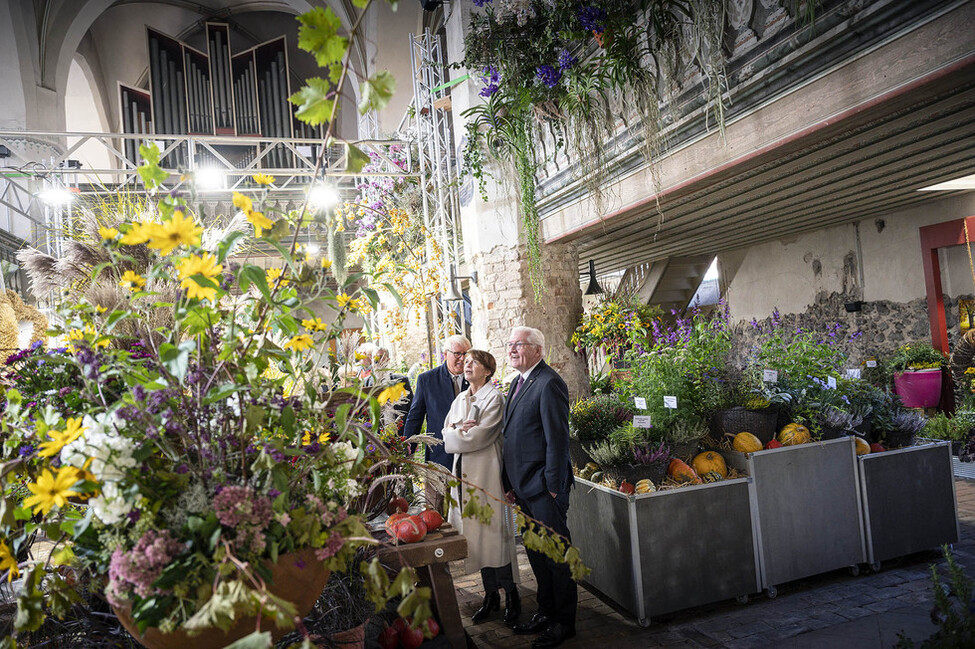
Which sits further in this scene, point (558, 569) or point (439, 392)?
point (439, 392)

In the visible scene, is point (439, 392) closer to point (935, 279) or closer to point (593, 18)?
point (593, 18)

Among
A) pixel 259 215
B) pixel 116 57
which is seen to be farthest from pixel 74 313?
pixel 116 57

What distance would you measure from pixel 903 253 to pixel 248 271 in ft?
26.2

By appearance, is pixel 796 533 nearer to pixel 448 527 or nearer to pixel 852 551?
pixel 852 551

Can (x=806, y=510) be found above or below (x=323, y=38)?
below

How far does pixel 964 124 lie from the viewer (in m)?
3.68

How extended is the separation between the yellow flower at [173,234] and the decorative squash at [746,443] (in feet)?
10.4

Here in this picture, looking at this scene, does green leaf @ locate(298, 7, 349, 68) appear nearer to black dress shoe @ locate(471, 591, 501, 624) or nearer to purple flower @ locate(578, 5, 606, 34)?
black dress shoe @ locate(471, 591, 501, 624)

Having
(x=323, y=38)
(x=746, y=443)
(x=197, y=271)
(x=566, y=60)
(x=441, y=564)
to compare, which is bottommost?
(x=441, y=564)

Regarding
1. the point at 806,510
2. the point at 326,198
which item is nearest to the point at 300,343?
the point at 326,198

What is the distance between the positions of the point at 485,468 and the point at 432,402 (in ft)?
3.24

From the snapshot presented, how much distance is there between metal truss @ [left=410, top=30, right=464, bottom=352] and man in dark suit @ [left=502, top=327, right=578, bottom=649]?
10.5 feet

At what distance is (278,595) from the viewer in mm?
1113

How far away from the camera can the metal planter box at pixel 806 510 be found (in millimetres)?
3412
